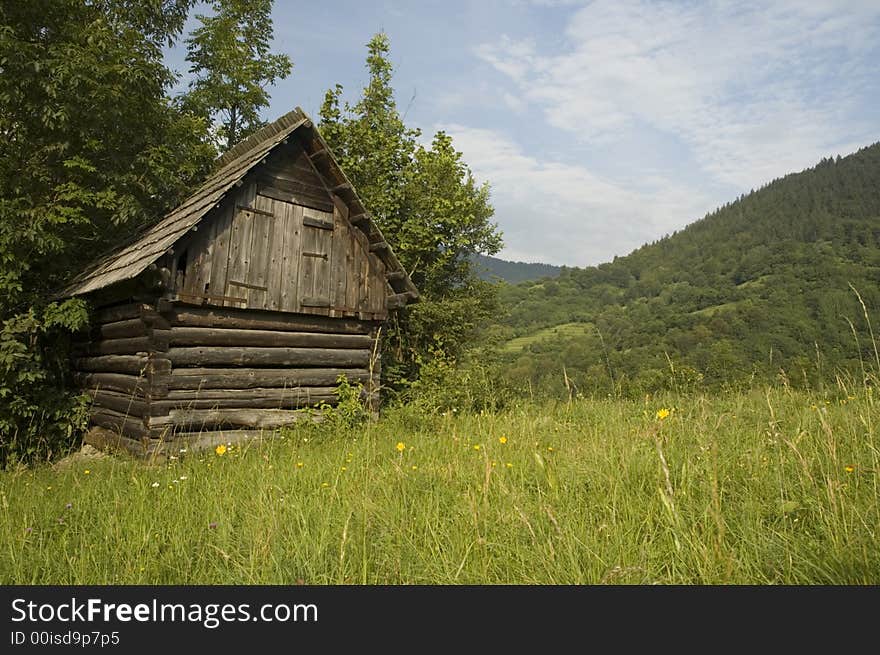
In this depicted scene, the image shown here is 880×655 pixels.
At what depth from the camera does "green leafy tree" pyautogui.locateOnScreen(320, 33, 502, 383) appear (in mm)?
15297

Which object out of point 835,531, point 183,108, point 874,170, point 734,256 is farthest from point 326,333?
point 874,170

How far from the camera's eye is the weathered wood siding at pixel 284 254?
8750 mm

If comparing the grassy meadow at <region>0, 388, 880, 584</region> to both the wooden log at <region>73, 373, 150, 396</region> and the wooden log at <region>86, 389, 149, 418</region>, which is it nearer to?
the wooden log at <region>86, 389, 149, 418</region>

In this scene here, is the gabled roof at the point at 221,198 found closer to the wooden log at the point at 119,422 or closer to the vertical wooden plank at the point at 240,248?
the vertical wooden plank at the point at 240,248

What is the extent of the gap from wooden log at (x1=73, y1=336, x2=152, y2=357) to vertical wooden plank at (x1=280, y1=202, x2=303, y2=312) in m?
2.23

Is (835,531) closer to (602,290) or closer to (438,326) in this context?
(438,326)

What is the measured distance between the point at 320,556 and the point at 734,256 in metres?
120

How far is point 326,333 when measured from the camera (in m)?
10.3

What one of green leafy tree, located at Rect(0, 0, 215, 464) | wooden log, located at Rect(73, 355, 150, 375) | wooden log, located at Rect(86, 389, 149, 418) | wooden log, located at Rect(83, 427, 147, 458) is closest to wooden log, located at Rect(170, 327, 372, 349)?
wooden log, located at Rect(73, 355, 150, 375)

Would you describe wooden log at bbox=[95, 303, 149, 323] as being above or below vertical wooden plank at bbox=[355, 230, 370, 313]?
below

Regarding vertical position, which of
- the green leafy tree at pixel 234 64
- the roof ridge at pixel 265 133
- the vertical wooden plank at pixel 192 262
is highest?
the green leafy tree at pixel 234 64

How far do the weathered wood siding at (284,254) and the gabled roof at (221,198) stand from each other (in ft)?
0.69

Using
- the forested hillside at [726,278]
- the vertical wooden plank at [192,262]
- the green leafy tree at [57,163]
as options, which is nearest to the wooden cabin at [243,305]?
the vertical wooden plank at [192,262]

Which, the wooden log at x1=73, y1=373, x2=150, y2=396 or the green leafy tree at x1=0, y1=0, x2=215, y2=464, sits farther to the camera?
the green leafy tree at x1=0, y1=0, x2=215, y2=464
